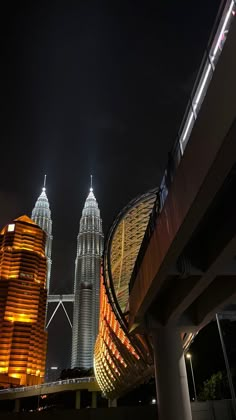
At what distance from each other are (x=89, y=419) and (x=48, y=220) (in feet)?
528

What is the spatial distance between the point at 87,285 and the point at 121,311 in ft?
452

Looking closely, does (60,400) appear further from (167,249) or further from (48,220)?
(48,220)

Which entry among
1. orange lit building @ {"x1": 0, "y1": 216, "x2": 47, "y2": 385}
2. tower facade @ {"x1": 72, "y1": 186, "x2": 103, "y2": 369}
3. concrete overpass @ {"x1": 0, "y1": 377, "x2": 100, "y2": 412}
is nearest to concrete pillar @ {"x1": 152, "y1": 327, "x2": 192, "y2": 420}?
concrete overpass @ {"x1": 0, "y1": 377, "x2": 100, "y2": 412}

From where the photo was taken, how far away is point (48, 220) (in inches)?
6939

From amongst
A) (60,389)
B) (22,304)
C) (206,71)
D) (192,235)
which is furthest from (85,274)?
(206,71)

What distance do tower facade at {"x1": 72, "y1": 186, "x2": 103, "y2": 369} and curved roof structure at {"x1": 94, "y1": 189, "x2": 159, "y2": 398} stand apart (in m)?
109

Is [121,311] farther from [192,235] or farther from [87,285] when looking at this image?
[87,285]

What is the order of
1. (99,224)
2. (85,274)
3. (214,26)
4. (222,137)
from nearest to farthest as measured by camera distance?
(222,137) → (214,26) → (85,274) → (99,224)

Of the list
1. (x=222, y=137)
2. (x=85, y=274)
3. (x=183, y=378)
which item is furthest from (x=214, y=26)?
(x=85, y=274)

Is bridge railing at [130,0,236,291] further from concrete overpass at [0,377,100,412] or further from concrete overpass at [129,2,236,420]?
concrete overpass at [0,377,100,412]

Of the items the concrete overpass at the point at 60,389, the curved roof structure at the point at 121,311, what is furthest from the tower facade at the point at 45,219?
the curved roof structure at the point at 121,311

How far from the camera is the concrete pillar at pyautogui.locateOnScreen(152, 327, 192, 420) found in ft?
47.5

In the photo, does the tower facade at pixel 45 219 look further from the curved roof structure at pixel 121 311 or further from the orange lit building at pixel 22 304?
the curved roof structure at pixel 121 311

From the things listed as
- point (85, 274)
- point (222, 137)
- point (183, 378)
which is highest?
point (85, 274)
